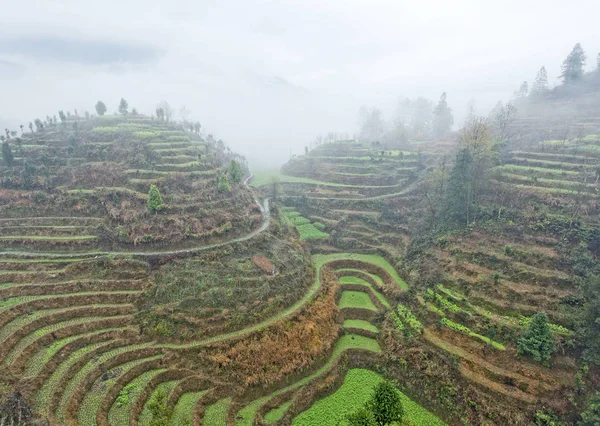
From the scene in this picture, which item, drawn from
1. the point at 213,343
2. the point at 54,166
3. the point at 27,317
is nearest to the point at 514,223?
the point at 213,343

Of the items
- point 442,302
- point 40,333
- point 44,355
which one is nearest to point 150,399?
point 44,355

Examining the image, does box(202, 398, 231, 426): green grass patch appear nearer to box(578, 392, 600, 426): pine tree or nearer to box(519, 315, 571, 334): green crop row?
box(578, 392, 600, 426): pine tree

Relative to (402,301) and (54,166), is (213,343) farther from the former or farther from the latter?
Answer: (54,166)

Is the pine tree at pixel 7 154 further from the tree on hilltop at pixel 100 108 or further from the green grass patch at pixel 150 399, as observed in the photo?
the green grass patch at pixel 150 399

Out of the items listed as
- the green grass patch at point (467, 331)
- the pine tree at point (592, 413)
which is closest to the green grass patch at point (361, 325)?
the green grass patch at point (467, 331)

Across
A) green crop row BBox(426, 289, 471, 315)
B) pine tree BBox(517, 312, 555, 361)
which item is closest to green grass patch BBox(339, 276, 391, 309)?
green crop row BBox(426, 289, 471, 315)

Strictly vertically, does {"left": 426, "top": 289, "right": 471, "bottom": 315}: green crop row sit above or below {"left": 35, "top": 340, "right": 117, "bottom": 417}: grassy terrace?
below
